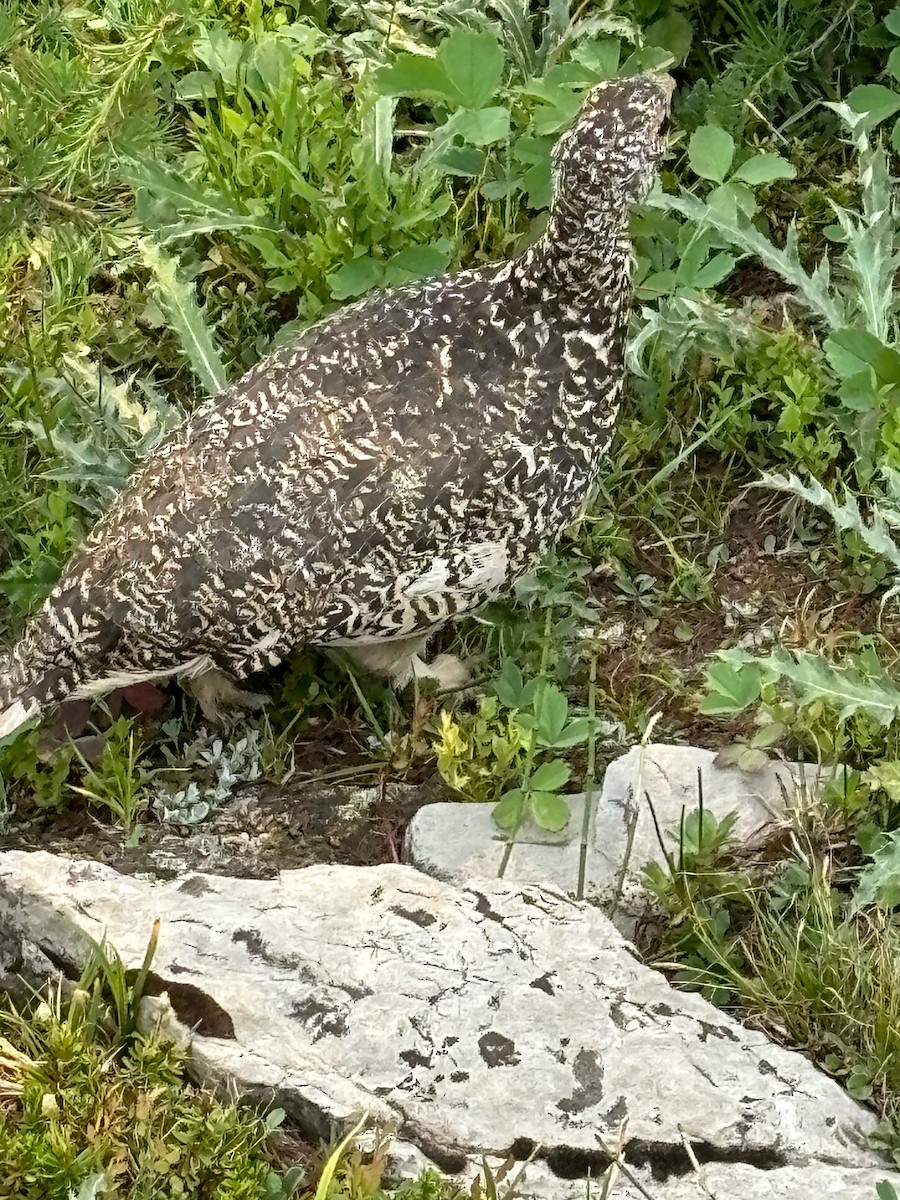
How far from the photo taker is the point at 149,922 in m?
2.74

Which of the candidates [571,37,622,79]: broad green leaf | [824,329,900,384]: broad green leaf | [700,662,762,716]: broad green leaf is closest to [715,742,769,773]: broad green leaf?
[700,662,762,716]: broad green leaf

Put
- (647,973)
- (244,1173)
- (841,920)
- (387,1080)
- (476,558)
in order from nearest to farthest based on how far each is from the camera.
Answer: (244,1173) < (387,1080) < (647,973) < (841,920) < (476,558)

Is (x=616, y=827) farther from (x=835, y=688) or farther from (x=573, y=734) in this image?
(x=835, y=688)

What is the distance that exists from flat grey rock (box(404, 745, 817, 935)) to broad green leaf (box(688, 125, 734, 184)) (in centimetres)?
189

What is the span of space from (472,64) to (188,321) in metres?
1.22

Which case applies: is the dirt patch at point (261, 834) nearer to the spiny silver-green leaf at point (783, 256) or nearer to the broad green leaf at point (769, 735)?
the broad green leaf at point (769, 735)

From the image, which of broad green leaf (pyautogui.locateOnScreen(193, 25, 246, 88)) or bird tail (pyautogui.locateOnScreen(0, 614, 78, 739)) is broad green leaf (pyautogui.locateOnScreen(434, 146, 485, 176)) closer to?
broad green leaf (pyautogui.locateOnScreen(193, 25, 246, 88))

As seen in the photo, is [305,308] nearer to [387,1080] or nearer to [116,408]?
[116,408]

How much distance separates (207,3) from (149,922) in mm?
3504

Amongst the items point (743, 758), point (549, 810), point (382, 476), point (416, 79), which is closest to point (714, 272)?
point (416, 79)

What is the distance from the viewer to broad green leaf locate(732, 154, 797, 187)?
3.81 m

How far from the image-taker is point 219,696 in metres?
3.68

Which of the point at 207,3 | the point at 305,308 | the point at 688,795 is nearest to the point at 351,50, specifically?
the point at 207,3

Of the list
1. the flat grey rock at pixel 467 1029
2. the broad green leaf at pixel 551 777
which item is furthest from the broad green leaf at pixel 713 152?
the flat grey rock at pixel 467 1029
